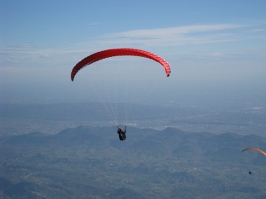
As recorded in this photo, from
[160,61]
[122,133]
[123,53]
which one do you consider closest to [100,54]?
[123,53]

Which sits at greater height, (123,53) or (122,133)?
(123,53)

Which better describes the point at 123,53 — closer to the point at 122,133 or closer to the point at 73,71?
the point at 73,71

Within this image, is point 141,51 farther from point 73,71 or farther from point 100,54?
point 73,71

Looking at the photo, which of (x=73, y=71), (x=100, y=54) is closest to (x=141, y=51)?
(x=100, y=54)

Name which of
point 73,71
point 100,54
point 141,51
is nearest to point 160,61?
point 141,51

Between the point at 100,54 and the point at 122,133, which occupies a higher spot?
the point at 100,54

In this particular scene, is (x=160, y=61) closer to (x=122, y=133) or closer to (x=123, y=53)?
(x=123, y=53)

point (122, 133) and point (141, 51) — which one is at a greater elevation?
point (141, 51)
